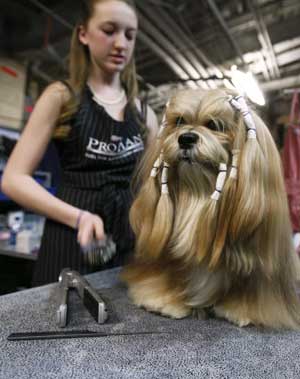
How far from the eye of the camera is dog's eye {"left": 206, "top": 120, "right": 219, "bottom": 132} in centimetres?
71

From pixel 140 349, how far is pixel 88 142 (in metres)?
0.63

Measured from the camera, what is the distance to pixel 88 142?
1056 mm

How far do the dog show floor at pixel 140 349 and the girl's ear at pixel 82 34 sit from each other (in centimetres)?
73

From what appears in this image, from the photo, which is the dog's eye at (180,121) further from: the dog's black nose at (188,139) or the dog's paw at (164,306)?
the dog's paw at (164,306)

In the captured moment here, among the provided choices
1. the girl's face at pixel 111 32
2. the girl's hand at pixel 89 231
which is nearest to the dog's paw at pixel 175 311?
the girl's hand at pixel 89 231

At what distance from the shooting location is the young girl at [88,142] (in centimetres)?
101

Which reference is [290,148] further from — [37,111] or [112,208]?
[37,111]

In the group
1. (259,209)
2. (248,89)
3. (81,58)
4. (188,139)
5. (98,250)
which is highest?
(81,58)

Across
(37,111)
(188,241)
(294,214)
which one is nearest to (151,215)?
(188,241)

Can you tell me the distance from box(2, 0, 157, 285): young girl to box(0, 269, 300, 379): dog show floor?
306mm

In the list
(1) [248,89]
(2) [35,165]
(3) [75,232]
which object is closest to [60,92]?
(2) [35,165]

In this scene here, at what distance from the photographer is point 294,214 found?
4.91 feet

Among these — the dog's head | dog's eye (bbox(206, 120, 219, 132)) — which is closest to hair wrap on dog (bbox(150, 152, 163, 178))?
the dog's head

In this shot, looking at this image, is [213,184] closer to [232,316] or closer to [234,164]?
[234,164]
